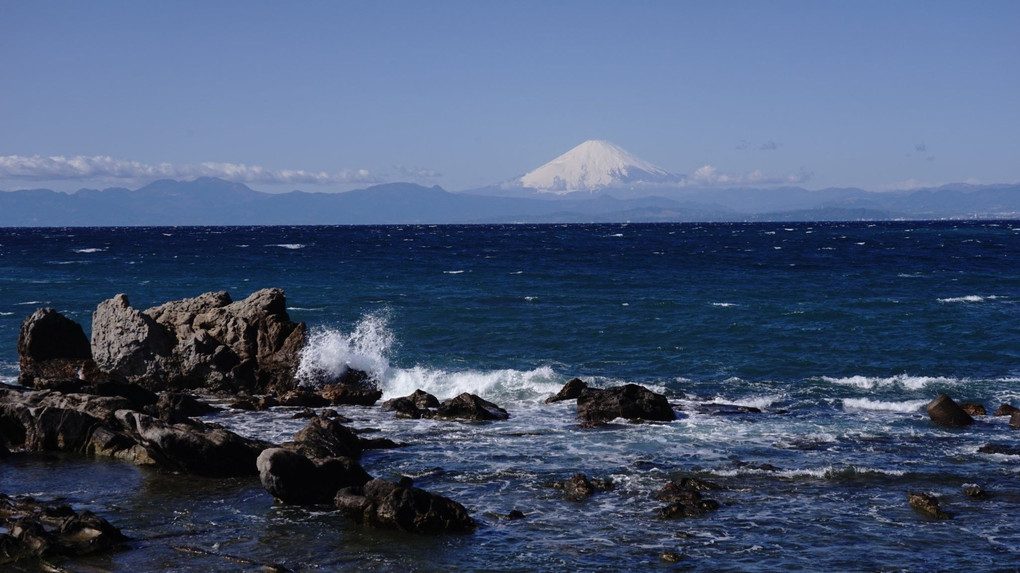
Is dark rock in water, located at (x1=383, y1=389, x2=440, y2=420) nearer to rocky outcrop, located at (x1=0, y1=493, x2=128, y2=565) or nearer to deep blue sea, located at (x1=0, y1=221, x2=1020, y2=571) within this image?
deep blue sea, located at (x1=0, y1=221, x2=1020, y2=571)

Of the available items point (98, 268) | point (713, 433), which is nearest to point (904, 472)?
point (713, 433)

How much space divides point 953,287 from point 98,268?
241 ft

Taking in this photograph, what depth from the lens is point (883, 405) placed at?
102 ft

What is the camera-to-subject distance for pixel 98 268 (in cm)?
8538

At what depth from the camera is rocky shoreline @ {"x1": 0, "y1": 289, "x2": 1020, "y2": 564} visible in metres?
18.0

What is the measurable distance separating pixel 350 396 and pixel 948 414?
19555mm

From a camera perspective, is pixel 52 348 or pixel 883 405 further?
pixel 52 348

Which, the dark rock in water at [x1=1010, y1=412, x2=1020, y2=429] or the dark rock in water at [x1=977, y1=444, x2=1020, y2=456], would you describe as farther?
the dark rock in water at [x1=1010, y1=412, x2=1020, y2=429]

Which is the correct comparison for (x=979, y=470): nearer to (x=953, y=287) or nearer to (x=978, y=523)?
(x=978, y=523)

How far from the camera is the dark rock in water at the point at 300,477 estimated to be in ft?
63.3

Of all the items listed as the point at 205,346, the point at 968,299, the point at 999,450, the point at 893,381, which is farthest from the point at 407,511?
the point at 968,299

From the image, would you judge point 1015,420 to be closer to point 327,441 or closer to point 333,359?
point 327,441

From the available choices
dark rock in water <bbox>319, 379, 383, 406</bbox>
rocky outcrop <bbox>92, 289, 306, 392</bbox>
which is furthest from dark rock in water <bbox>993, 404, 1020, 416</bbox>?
rocky outcrop <bbox>92, 289, 306, 392</bbox>

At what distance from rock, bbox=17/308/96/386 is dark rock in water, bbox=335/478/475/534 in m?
20.8
